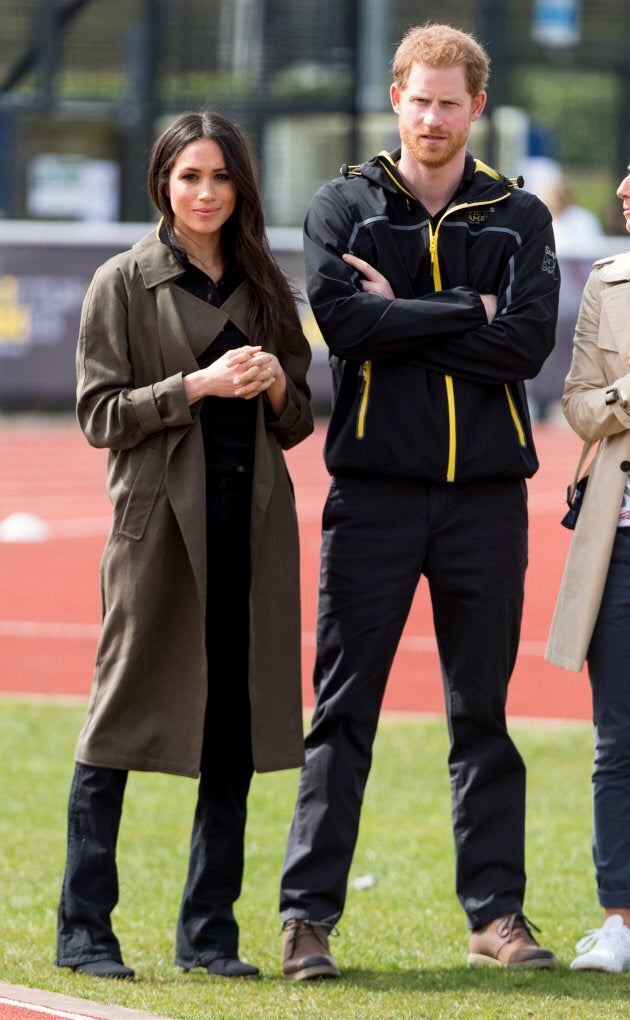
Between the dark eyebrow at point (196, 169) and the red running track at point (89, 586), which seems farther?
the red running track at point (89, 586)

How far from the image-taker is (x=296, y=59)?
70.2ft

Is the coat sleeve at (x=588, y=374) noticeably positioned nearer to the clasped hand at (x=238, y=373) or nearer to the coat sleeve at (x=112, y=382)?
the clasped hand at (x=238, y=373)

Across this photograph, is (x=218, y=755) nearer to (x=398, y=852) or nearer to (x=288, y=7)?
(x=398, y=852)

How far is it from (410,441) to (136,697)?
948 mm

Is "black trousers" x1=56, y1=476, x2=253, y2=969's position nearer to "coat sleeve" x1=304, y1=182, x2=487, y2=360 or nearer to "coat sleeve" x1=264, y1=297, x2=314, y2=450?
"coat sleeve" x1=264, y1=297, x2=314, y2=450

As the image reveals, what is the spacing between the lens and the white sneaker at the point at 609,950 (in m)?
4.46

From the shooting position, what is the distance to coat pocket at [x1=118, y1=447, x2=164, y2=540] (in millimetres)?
4301

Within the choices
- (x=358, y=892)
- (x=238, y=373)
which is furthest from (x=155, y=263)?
(x=358, y=892)

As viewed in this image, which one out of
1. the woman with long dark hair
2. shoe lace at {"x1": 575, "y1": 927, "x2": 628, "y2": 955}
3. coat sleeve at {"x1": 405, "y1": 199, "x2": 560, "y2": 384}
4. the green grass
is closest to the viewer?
the green grass

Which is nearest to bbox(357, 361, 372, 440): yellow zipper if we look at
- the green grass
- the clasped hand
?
the clasped hand

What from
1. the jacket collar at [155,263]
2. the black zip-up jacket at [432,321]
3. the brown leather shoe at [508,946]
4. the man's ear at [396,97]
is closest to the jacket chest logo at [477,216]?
the black zip-up jacket at [432,321]

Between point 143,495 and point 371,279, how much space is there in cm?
82

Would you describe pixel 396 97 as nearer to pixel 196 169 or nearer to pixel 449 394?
pixel 196 169

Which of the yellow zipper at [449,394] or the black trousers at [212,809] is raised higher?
the yellow zipper at [449,394]
